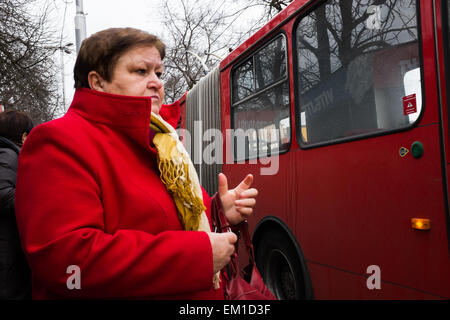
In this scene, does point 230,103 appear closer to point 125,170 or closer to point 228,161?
point 228,161

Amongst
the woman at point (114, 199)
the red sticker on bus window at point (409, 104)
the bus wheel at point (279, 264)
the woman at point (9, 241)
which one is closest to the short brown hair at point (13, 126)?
the woman at point (9, 241)

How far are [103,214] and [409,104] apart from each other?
1.79m

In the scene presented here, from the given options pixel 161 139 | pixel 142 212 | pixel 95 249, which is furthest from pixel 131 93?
pixel 95 249

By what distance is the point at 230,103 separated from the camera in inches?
175

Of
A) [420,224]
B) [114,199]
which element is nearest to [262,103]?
[420,224]

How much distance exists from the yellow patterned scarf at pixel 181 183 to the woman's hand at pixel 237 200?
13cm

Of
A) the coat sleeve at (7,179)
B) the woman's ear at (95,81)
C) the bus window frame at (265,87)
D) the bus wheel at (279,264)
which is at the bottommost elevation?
the bus wheel at (279,264)

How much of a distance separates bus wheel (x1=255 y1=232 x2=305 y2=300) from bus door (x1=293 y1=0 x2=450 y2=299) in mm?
250

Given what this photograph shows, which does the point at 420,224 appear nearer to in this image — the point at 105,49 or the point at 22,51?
the point at 105,49

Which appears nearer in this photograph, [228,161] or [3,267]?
[3,267]

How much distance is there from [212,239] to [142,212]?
0.24 meters

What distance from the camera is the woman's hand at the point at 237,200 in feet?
4.75

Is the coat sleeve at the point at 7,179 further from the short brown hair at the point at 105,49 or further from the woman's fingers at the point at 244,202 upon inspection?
the woman's fingers at the point at 244,202

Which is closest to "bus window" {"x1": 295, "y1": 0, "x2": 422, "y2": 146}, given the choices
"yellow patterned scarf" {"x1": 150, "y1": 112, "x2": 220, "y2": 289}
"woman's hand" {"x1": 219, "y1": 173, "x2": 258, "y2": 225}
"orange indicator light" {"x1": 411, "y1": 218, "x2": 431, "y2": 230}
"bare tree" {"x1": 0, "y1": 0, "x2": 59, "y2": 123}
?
"orange indicator light" {"x1": 411, "y1": 218, "x2": 431, "y2": 230}
